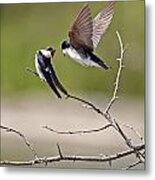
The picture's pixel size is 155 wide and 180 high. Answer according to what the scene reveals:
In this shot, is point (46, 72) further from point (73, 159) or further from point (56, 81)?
point (73, 159)

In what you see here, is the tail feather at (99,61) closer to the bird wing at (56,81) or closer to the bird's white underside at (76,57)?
the bird's white underside at (76,57)

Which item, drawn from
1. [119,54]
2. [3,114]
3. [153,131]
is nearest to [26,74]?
[3,114]

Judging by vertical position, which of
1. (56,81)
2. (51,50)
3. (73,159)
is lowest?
(73,159)

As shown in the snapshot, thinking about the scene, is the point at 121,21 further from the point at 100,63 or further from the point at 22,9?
the point at 22,9

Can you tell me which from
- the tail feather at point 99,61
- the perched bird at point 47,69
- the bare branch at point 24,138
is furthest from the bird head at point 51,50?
the bare branch at point 24,138

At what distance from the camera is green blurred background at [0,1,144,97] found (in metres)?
1.86

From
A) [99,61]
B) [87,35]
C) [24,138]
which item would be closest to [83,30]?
[87,35]

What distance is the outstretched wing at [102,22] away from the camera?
1883 mm

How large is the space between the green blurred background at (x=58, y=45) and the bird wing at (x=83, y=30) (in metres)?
0.02

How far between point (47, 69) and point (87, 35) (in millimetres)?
Answer: 198

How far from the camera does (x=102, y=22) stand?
6.19 feet

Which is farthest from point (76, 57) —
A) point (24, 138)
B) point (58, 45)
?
point (24, 138)

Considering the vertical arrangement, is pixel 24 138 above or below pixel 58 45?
below

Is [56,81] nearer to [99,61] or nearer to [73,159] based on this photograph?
[99,61]
